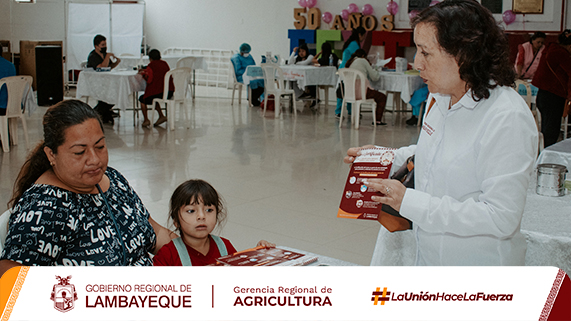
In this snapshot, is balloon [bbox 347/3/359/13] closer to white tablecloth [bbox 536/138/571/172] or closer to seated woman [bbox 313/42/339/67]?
seated woman [bbox 313/42/339/67]

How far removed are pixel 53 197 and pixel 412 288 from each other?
3.92 feet

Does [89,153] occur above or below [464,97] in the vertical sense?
below

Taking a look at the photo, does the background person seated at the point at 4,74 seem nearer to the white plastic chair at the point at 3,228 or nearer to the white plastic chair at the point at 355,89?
the white plastic chair at the point at 355,89

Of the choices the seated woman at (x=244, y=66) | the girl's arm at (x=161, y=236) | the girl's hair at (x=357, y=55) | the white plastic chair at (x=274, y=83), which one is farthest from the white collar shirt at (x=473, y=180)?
the seated woman at (x=244, y=66)

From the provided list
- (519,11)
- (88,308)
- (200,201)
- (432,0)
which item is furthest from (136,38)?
(88,308)

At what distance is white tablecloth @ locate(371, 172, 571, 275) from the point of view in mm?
1949

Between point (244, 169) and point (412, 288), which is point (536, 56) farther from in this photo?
point (412, 288)

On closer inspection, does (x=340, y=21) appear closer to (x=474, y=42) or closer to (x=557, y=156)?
(x=557, y=156)

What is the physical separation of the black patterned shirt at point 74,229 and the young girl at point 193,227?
95 mm

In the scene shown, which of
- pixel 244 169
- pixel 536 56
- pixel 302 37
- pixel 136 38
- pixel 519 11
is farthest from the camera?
pixel 136 38

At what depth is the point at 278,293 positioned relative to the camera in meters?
0.73

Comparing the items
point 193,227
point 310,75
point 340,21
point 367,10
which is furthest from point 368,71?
point 193,227

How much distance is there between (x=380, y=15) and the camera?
11867 mm

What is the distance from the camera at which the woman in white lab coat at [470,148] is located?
133cm
